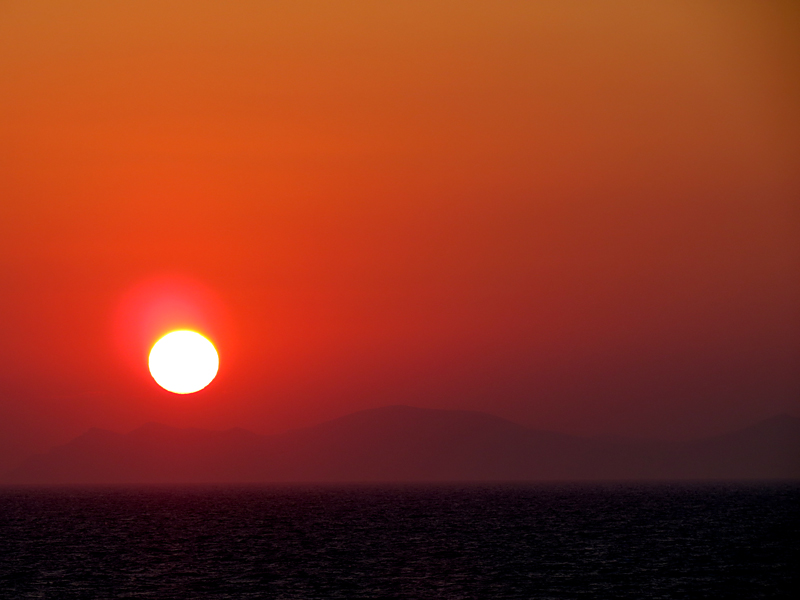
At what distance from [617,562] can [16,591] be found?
4578 centimetres

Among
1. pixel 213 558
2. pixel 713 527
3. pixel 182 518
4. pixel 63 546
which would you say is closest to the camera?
pixel 213 558

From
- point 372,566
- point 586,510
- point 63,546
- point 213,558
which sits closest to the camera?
point 372,566

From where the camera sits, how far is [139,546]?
94.0 metres

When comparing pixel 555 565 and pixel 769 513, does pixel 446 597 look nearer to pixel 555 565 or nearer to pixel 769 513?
pixel 555 565

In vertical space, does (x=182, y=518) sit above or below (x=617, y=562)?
above

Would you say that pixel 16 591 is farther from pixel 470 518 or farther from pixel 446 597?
pixel 470 518

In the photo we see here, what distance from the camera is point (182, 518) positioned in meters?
147

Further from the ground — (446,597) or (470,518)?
(470,518)

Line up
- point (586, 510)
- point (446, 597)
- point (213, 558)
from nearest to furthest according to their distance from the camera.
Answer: point (446, 597) → point (213, 558) → point (586, 510)

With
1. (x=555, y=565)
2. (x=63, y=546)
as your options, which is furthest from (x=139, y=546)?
(x=555, y=565)

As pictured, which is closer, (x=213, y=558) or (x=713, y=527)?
(x=213, y=558)

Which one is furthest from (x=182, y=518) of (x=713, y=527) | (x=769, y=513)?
(x=769, y=513)

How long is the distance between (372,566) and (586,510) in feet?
292

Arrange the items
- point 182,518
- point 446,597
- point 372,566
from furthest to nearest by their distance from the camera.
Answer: point 182,518 → point 372,566 → point 446,597
